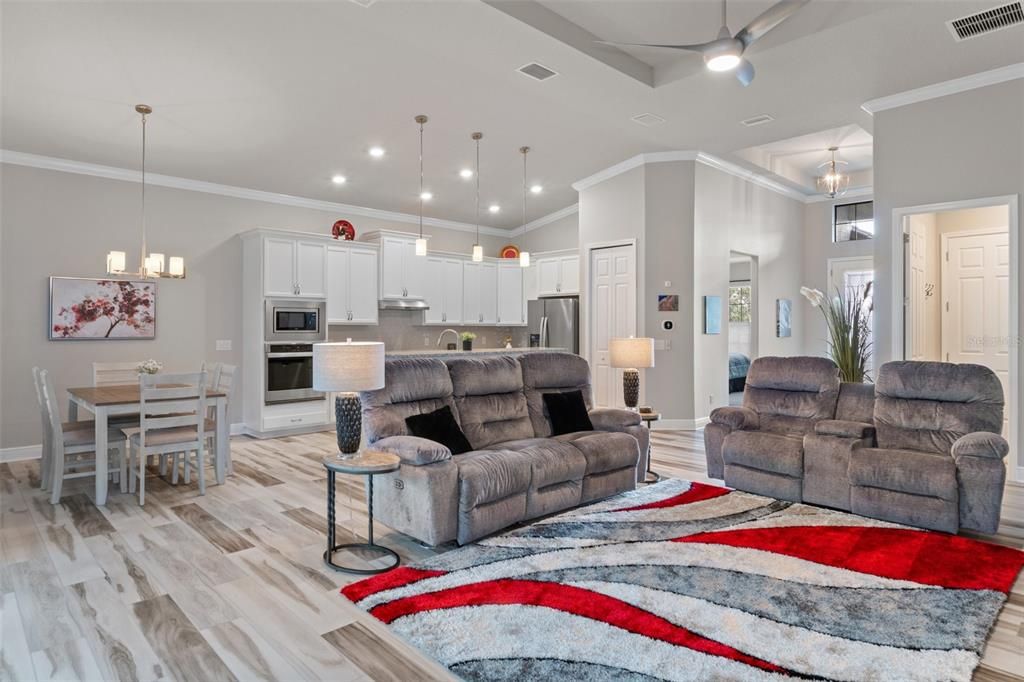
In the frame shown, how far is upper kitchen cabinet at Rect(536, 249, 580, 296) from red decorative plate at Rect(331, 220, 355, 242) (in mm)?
2738

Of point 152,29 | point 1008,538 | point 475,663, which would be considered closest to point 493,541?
point 475,663

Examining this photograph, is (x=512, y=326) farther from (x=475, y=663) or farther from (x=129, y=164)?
(x=475, y=663)

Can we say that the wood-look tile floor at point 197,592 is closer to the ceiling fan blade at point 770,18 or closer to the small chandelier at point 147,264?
the small chandelier at point 147,264

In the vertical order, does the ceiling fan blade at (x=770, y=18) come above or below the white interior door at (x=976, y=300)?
above

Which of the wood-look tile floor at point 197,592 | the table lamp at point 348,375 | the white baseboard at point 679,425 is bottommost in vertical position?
the wood-look tile floor at point 197,592

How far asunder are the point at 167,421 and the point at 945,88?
22.2ft

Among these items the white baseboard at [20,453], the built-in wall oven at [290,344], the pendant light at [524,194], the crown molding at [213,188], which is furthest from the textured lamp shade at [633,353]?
the white baseboard at [20,453]

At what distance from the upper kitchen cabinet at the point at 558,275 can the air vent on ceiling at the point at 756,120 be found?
9.42 feet

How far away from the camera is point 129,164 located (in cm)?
600

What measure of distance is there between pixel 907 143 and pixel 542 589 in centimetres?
504

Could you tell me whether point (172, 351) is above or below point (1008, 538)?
above

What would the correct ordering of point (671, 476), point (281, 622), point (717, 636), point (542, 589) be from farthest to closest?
point (671, 476) < point (542, 589) < point (281, 622) < point (717, 636)

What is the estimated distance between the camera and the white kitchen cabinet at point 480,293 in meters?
8.53

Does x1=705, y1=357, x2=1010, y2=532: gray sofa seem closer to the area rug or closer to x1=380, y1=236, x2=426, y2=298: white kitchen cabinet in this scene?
the area rug
